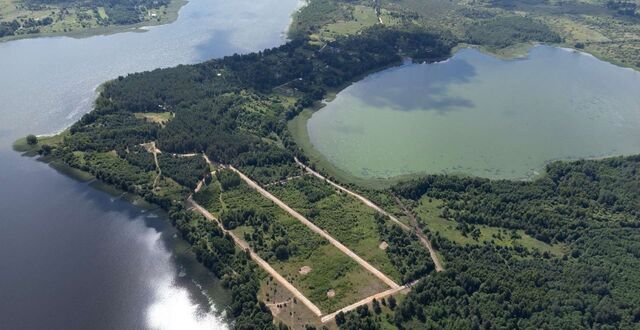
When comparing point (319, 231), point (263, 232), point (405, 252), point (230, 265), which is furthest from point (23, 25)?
point (405, 252)

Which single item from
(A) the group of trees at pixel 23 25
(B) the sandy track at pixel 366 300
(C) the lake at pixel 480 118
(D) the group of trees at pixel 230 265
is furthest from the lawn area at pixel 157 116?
(A) the group of trees at pixel 23 25

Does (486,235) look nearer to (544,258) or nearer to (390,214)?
(544,258)

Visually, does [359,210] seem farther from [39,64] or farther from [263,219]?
[39,64]

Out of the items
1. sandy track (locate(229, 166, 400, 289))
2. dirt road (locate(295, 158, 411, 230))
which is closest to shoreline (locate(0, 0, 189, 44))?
sandy track (locate(229, 166, 400, 289))

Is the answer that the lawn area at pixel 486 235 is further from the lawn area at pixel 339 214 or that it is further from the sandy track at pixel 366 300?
the sandy track at pixel 366 300

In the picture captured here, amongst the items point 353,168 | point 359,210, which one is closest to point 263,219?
point 359,210

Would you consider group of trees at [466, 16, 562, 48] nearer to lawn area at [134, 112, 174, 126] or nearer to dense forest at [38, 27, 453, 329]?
dense forest at [38, 27, 453, 329]
